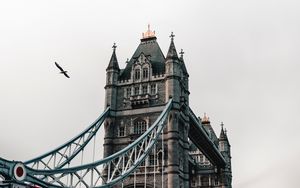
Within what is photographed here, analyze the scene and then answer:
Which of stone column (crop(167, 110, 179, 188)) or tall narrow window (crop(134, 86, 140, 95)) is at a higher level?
tall narrow window (crop(134, 86, 140, 95))

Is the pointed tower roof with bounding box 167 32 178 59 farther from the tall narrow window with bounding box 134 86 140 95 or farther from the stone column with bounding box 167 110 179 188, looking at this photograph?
the stone column with bounding box 167 110 179 188

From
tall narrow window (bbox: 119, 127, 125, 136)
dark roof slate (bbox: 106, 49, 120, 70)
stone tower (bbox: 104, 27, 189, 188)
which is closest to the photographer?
stone tower (bbox: 104, 27, 189, 188)

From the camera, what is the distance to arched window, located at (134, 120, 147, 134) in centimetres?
5575

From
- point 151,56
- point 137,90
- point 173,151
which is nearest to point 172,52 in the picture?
point 151,56

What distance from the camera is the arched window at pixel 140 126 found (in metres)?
55.8

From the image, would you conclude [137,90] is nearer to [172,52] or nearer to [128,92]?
[128,92]

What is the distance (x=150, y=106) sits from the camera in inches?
2211

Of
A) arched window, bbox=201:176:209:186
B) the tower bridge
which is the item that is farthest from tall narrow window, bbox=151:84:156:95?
arched window, bbox=201:176:209:186

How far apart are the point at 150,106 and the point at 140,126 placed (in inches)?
105

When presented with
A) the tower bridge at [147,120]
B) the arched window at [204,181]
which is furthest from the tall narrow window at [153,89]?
the arched window at [204,181]

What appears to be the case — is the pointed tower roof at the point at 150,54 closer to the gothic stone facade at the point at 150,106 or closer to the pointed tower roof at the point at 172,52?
the gothic stone facade at the point at 150,106

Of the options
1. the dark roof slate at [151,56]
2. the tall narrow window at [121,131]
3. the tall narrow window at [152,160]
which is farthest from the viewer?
the dark roof slate at [151,56]

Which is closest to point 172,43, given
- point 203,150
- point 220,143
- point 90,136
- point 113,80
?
point 113,80

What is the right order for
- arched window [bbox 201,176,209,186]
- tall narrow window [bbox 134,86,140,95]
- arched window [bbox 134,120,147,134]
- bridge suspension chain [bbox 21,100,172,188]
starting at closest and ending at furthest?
bridge suspension chain [bbox 21,100,172,188] < arched window [bbox 134,120,147,134] < tall narrow window [bbox 134,86,140,95] < arched window [bbox 201,176,209,186]
